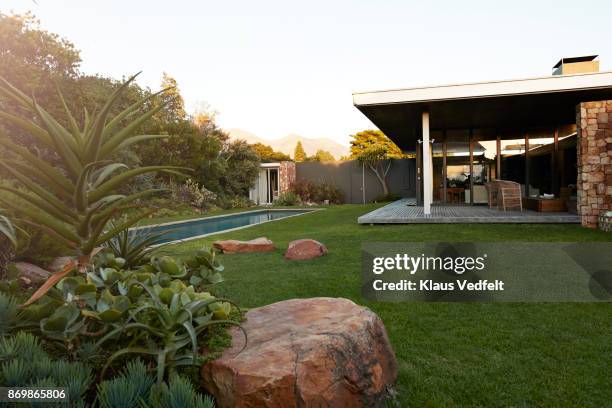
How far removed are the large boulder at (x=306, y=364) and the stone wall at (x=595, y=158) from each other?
29.1 ft

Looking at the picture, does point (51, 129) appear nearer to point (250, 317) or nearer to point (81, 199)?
point (81, 199)

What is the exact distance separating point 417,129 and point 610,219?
8.14m

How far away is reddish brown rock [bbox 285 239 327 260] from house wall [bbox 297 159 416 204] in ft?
55.9

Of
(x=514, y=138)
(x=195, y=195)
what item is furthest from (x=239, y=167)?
(x=514, y=138)

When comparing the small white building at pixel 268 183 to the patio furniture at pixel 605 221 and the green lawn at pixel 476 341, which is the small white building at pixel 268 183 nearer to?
the patio furniture at pixel 605 221

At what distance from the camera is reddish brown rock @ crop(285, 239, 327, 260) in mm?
7051

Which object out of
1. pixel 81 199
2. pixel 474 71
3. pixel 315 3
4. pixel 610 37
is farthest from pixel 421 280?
pixel 474 71

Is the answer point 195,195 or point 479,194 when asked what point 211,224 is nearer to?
point 195,195

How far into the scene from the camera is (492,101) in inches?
436

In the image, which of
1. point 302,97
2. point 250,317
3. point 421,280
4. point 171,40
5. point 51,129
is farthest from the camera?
point 302,97

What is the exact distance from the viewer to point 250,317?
98.3 inches

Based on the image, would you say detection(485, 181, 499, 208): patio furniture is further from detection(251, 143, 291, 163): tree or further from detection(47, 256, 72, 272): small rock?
detection(251, 143, 291, 163): tree

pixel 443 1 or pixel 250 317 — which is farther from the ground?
pixel 443 1

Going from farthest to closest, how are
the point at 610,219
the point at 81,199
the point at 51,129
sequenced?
the point at 610,219, the point at 81,199, the point at 51,129
